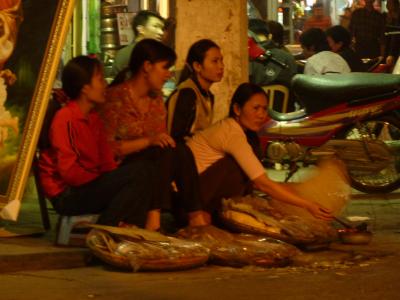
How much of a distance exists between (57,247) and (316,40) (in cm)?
591

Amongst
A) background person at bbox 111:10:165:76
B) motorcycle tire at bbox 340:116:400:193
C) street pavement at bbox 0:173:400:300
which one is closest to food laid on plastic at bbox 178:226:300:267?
street pavement at bbox 0:173:400:300

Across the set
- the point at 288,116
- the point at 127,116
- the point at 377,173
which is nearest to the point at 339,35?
the point at 288,116

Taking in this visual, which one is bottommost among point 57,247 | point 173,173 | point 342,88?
point 57,247

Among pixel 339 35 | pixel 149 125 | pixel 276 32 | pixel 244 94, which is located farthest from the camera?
pixel 276 32

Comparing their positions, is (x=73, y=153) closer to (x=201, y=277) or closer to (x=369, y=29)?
(x=201, y=277)

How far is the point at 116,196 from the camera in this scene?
6570 mm

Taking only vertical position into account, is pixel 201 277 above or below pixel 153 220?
below

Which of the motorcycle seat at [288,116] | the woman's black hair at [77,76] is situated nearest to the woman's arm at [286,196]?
the woman's black hair at [77,76]

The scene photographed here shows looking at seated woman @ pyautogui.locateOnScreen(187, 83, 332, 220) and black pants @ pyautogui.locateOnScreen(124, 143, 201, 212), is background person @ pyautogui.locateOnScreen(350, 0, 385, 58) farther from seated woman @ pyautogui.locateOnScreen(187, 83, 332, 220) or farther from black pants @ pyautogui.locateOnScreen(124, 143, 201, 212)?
black pants @ pyautogui.locateOnScreen(124, 143, 201, 212)

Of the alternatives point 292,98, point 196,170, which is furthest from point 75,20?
point 196,170

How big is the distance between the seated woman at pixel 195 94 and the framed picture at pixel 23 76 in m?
0.98

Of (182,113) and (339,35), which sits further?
(339,35)

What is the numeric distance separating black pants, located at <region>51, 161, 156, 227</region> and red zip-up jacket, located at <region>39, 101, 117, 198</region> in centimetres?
9

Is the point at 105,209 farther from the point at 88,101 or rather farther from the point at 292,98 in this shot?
the point at 292,98
